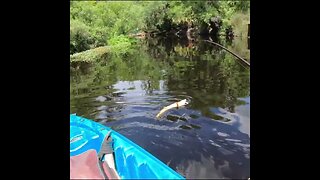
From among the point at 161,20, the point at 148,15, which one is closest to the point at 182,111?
the point at 161,20

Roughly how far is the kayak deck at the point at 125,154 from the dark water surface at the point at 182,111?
81 centimetres

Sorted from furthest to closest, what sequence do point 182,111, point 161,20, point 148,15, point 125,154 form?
point 148,15 → point 161,20 → point 182,111 → point 125,154

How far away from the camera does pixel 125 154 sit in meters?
3.06

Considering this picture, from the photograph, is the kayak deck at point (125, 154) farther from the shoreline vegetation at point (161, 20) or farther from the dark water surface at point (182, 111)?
the shoreline vegetation at point (161, 20)

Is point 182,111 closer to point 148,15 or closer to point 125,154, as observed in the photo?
point 125,154

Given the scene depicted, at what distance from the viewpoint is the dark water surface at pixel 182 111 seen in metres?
4.05

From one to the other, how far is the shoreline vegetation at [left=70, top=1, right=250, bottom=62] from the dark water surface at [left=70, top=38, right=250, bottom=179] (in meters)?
10.8

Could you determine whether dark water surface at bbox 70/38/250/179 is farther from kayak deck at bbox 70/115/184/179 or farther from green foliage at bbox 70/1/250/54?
green foliage at bbox 70/1/250/54

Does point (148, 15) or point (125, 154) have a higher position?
point (148, 15)

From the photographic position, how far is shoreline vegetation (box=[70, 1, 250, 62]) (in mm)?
22547

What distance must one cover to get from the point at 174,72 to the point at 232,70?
5.45 ft

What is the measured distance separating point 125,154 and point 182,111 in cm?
266

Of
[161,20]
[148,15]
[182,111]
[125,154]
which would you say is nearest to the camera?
[125,154]
